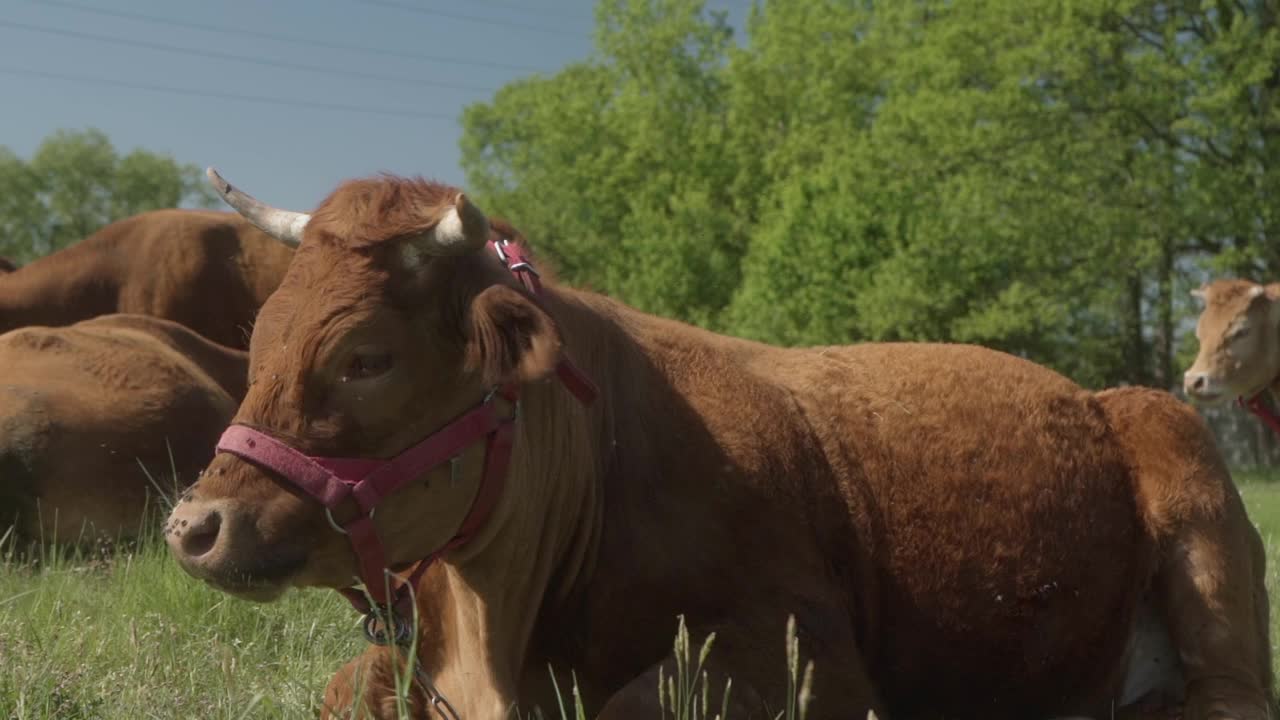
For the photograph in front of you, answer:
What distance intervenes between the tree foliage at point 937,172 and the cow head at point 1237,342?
44.6 ft

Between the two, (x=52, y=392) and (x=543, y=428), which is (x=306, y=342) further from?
(x=52, y=392)

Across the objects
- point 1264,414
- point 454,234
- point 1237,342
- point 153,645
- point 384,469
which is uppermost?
point 454,234

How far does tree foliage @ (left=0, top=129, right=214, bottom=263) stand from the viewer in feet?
239

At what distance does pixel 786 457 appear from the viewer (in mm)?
3922

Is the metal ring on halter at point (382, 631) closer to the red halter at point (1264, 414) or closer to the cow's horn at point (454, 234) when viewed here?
the cow's horn at point (454, 234)

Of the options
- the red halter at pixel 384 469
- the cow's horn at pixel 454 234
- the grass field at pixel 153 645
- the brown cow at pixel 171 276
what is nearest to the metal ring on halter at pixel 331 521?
the red halter at pixel 384 469

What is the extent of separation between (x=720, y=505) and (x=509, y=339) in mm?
864

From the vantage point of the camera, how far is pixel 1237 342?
50.0ft

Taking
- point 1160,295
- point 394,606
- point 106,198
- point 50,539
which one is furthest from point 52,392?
point 106,198

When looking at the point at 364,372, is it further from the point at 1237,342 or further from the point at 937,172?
the point at 937,172

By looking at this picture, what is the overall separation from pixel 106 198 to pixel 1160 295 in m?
62.2

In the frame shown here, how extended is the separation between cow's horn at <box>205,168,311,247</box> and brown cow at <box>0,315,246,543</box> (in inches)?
130

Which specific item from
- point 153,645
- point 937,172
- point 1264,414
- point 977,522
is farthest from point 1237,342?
point 937,172

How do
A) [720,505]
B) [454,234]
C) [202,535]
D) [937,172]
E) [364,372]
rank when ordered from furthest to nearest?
[937,172]
[720,505]
[454,234]
[364,372]
[202,535]
